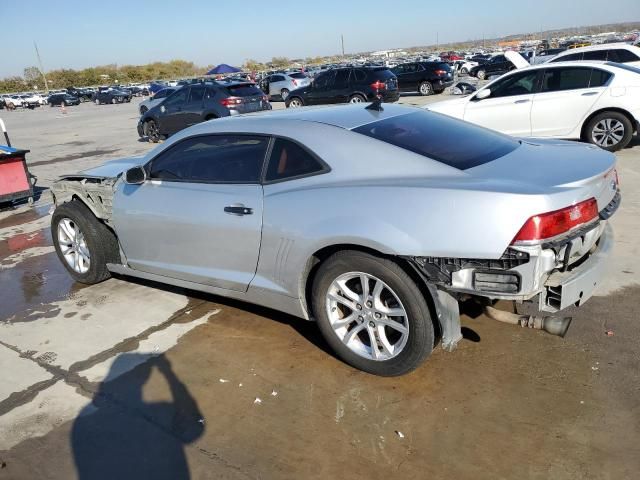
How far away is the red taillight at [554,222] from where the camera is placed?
105 inches

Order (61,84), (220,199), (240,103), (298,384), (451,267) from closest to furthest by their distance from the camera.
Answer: (451,267), (298,384), (220,199), (240,103), (61,84)

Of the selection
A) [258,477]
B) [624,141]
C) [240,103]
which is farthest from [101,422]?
[240,103]

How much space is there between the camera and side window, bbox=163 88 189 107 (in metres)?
15.8

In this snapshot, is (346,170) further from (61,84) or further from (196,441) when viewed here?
(61,84)

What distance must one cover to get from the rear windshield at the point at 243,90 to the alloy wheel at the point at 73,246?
1112 cm

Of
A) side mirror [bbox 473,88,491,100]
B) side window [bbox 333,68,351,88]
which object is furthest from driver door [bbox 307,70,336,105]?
side mirror [bbox 473,88,491,100]

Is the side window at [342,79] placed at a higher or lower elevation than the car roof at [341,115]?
lower

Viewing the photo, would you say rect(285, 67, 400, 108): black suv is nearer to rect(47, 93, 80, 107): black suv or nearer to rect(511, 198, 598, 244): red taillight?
rect(511, 198, 598, 244): red taillight

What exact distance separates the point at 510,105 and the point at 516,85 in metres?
0.37

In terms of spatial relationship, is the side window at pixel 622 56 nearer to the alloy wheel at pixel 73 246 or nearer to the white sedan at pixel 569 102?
the white sedan at pixel 569 102

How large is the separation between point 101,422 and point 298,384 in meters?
1.13

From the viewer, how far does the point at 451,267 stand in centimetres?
283

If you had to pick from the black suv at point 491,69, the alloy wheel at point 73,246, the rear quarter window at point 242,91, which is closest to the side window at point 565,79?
the alloy wheel at point 73,246

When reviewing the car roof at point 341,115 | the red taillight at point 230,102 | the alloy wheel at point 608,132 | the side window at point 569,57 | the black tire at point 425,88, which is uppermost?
the car roof at point 341,115
